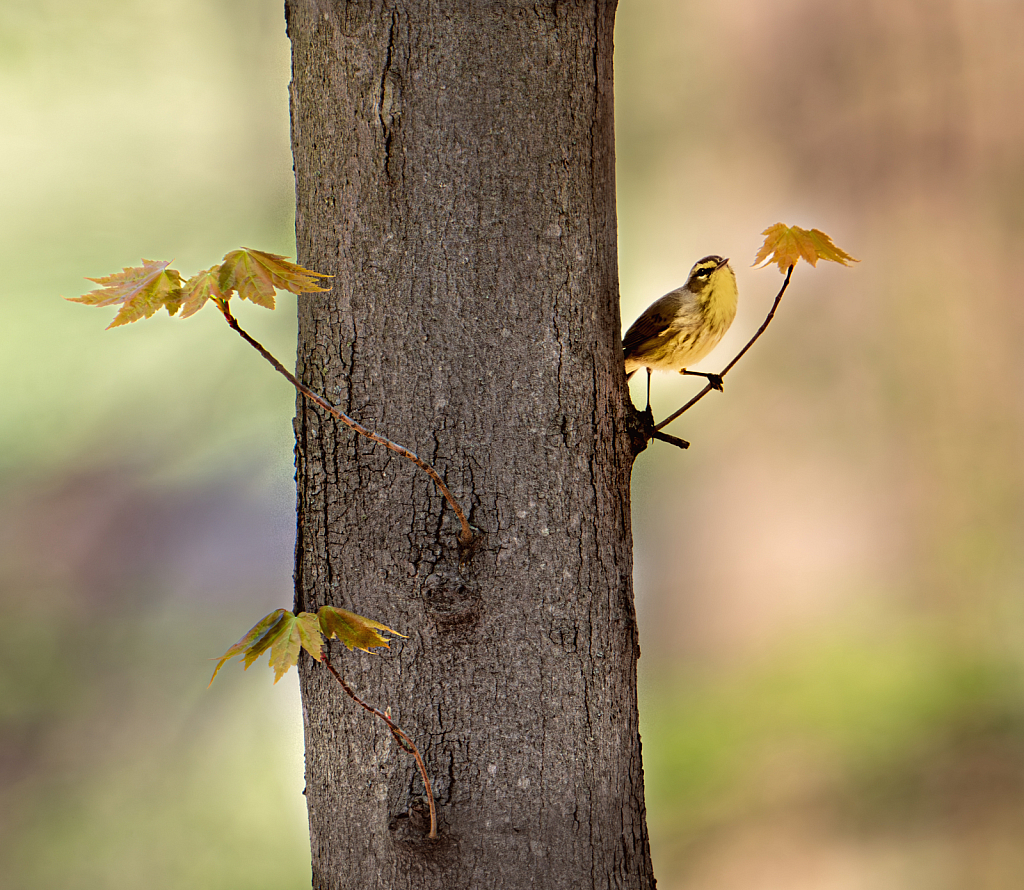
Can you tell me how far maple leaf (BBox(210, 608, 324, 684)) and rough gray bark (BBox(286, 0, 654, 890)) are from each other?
0.18 ft

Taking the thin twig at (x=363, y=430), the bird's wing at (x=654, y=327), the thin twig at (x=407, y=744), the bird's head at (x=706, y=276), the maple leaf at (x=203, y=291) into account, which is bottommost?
the thin twig at (x=407, y=744)

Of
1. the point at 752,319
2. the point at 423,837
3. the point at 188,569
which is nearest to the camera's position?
the point at 423,837

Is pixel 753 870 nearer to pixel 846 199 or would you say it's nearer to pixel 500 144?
pixel 846 199

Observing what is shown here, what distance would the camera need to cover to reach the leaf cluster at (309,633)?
2.19 feet

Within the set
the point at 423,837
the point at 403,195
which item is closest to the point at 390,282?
the point at 403,195

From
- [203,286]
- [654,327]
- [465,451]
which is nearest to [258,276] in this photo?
[203,286]

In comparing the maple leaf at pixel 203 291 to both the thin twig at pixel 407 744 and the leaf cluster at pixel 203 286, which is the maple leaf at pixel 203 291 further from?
the thin twig at pixel 407 744

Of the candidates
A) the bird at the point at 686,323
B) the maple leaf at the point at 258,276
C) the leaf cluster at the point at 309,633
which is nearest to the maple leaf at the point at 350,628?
the leaf cluster at the point at 309,633

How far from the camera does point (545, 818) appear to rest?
720 millimetres

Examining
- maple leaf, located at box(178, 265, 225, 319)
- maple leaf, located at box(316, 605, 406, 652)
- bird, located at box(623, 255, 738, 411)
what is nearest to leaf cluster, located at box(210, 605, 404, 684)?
maple leaf, located at box(316, 605, 406, 652)

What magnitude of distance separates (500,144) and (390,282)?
141 mm

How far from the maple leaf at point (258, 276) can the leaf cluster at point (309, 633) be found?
233 millimetres

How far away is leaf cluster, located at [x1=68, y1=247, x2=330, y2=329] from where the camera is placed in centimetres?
64

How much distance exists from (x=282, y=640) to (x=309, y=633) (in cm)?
2
